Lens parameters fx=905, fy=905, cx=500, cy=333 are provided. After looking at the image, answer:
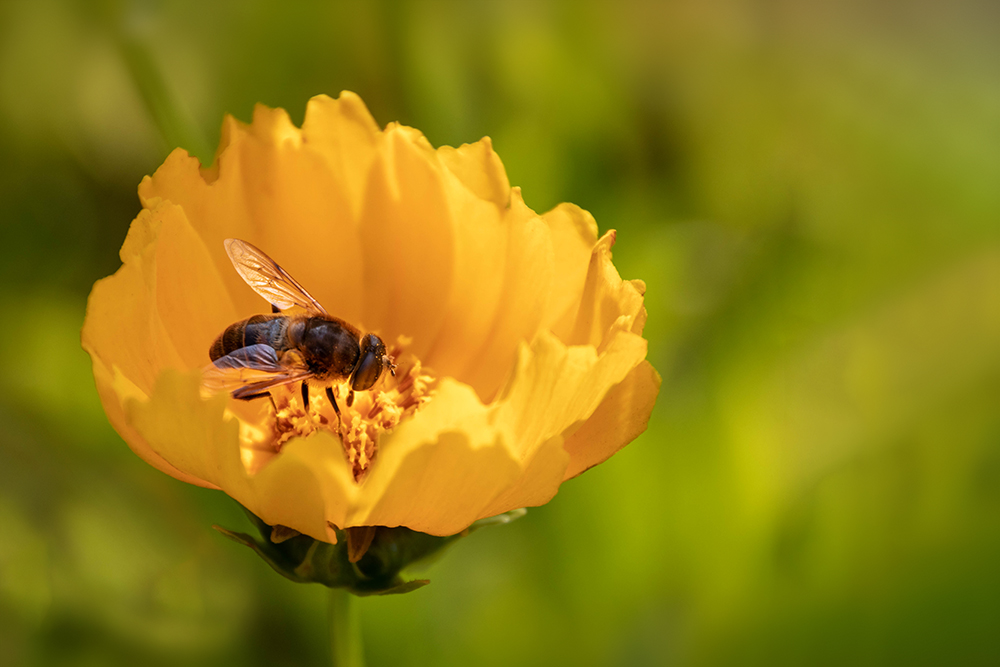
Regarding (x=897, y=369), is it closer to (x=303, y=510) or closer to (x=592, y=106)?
(x=592, y=106)

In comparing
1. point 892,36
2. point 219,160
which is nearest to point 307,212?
point 219,160

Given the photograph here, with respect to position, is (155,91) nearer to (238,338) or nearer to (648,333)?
(238,338)

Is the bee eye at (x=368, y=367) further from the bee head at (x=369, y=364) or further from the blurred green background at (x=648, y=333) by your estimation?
the blurred green background at (x=648, y=333)

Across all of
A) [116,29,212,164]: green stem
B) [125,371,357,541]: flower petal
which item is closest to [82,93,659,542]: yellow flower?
[125,371,357,541]: flower petal

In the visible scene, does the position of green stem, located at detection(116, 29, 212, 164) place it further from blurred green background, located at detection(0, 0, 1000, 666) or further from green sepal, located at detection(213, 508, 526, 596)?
green sepal, located at detection(213, 508, 526, 596)

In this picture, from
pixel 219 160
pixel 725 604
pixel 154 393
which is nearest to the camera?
pixel 154 393

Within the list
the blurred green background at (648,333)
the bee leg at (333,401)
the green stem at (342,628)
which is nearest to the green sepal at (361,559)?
the green stem at (342,628)
